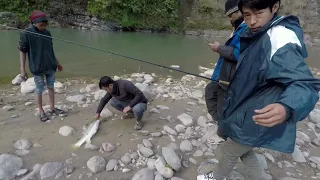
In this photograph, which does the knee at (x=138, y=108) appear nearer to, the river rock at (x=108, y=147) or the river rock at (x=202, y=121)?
the river rock at (x=108, y=147)

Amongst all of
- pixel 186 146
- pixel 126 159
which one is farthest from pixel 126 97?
pixel 186 146

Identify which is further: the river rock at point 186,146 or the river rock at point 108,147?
the river rock at point 186,146

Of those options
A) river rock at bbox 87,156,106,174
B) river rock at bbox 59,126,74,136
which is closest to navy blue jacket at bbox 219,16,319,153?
river rock at bbox 87,156,106,174

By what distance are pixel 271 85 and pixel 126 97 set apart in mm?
2336

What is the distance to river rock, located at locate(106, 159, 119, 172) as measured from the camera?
2832 mm

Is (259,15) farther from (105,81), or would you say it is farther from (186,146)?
(105,81)

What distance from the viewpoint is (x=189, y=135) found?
3562 mm

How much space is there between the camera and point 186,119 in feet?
13.0

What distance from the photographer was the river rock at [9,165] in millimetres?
2645

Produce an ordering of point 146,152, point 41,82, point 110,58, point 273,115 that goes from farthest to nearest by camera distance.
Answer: point 110,58 < point 41,82 < point 146,152 < point 273,115

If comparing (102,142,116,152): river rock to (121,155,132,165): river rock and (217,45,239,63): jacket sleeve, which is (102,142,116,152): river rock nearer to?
(121,155,132,165): river rock

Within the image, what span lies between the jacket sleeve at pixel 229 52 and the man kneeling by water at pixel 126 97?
53.1 inches

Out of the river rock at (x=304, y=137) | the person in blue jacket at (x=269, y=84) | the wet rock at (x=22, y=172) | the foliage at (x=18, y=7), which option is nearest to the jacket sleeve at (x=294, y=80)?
the person in blue jacket at (x=269, y=84)

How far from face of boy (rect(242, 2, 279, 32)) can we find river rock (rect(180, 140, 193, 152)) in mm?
1978
